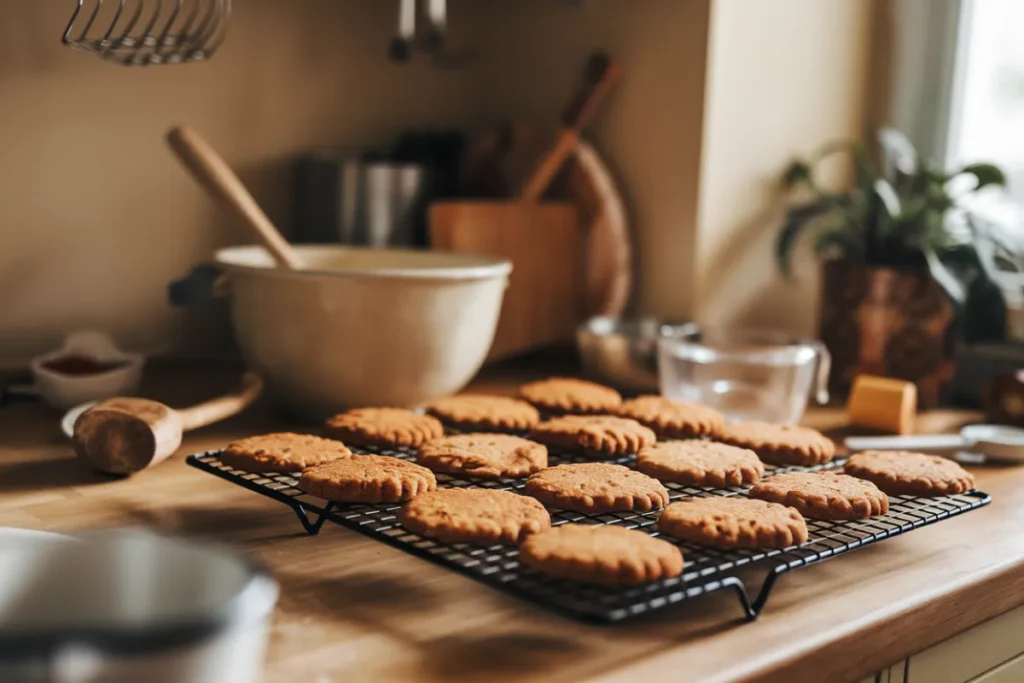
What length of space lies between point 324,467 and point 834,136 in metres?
1.11

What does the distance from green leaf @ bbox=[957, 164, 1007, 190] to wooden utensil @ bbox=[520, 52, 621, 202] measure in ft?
1.64

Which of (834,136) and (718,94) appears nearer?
(718,94)

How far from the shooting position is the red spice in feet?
4.01

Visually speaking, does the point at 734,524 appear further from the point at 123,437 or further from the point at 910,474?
the point at 123,437

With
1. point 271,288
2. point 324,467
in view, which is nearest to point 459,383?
point 271,288

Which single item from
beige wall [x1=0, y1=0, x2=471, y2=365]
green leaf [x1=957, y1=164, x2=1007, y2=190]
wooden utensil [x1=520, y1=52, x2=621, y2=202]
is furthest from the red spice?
green leaf [x1=957, y1=164, x2=1007, y2=190]

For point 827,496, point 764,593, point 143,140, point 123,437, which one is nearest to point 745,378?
point 827,496

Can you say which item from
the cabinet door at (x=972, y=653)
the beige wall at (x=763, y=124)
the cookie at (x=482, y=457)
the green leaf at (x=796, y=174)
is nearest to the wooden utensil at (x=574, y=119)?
the beige wall at (x=763, y=124)

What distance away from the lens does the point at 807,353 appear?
1231 millimetres

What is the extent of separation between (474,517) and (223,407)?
0.46m

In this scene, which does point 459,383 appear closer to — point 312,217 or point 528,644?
point 312,217

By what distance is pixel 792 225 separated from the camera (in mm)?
1488

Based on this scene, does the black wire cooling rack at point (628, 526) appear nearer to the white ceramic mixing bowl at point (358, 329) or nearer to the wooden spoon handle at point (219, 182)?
the white ceramic mixing bowl at point (358, 329)

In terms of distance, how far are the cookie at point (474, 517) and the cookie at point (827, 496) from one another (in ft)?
0.64
